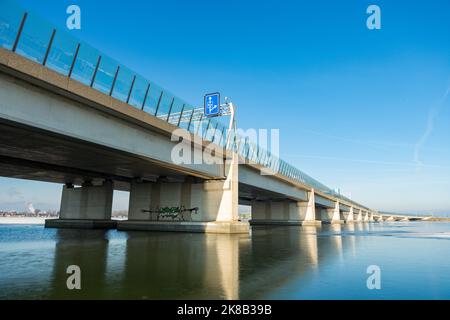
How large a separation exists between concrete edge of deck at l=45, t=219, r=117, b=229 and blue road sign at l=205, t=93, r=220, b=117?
25.5 m

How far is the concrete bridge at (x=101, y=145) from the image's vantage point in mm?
16547

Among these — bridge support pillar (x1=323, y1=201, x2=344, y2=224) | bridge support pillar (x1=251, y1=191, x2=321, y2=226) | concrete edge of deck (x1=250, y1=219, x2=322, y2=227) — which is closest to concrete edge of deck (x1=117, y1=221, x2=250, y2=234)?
concrete edge of deck (x1=250, y1=219, x2=322, y2=227)

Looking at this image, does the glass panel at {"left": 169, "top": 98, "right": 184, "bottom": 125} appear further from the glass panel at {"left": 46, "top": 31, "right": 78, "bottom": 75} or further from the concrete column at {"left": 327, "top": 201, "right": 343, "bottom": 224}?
the concrete column at {"left": 327, "top": 201, "right": 343, "bottom": 224}

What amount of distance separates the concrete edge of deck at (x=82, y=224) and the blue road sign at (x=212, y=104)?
2554 centimetres

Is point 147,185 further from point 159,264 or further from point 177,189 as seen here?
point 159,264

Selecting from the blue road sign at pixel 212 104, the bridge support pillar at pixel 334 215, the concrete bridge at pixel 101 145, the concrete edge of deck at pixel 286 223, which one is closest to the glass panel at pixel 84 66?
the concrete bridge at pixel 101 145

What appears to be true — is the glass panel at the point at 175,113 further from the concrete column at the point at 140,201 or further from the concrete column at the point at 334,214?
the concrete column at the point at 334,214

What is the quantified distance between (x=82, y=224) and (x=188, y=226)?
799 inches

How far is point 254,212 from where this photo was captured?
281 feet

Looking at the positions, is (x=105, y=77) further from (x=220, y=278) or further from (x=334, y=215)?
(x=334, y=215)

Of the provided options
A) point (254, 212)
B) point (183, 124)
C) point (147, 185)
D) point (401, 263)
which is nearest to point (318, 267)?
point (401, 263)

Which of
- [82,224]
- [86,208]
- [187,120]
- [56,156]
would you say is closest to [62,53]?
[187,120]
